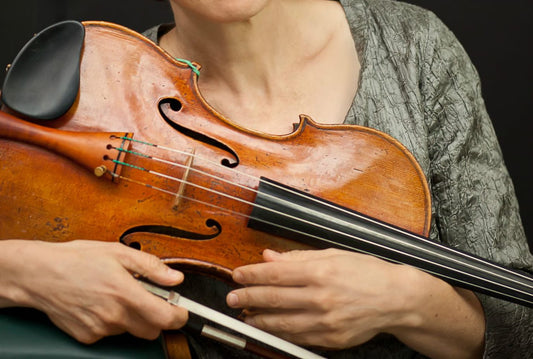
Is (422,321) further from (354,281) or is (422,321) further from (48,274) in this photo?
(48,274)

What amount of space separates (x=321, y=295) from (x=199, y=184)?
248 mm

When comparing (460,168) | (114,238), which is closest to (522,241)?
(460,168)

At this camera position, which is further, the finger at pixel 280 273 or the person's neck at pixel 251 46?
the person's neck at pixel 251 46

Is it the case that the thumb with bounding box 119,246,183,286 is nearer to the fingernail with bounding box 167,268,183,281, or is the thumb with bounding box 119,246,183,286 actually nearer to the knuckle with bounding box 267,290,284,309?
the fingernail with bounding box 167,268,183,281

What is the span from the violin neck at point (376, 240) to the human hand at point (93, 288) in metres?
0.17

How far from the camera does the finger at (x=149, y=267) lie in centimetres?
89

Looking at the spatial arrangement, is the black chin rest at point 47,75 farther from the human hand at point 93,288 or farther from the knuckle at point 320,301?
the knuckle at point 320,301

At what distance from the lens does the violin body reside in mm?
979

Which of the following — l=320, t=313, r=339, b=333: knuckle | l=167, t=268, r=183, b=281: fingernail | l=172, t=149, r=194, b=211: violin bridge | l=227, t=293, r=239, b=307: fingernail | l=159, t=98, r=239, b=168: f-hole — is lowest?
l=320, t=313, r=339, b=333: knuckle

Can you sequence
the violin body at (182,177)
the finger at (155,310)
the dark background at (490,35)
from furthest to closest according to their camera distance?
the dark background at (490,35) < the violin body at (182,177) < the finger at (155,310)

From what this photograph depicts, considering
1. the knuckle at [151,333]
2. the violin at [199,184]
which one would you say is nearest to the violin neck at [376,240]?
the violin at [199,184]

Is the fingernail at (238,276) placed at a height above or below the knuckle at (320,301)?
above

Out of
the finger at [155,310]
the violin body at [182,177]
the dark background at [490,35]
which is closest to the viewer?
the finger at [155,310]

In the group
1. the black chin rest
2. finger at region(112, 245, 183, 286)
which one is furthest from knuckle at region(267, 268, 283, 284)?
the black chin rest
